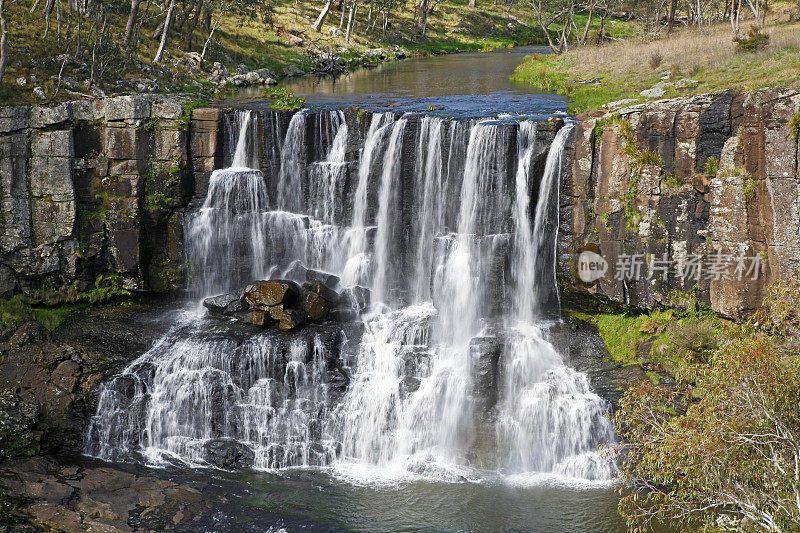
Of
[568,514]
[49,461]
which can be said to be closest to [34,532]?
[49,461]

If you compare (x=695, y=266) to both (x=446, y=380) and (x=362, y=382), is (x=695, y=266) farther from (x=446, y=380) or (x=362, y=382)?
(x=362, y=382)

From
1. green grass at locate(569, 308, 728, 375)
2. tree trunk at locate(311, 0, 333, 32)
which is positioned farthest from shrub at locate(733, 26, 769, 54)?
tree trunk at locate(311, 0, 333, 32)

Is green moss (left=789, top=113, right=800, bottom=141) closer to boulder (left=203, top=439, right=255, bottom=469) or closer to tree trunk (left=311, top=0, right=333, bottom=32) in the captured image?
boulder (left=203, top=439, right=255, bottom=469)

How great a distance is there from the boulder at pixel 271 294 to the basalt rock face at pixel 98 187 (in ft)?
16.7

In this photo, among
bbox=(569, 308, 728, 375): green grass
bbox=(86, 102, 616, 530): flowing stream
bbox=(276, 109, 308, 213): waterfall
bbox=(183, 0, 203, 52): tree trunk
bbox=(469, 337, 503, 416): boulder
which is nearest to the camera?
bbox=(86, 102, 616, 530): flowing stream

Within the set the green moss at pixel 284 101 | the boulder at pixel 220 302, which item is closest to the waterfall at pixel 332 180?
the green moss at pixel 284 101

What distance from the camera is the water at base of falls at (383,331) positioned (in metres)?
22.5

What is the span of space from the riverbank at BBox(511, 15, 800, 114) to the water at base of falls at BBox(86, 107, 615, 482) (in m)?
6.56

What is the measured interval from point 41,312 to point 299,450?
38.7 ft

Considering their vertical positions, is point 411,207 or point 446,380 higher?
point 411,207

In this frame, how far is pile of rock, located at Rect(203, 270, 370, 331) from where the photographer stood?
25.4 meters

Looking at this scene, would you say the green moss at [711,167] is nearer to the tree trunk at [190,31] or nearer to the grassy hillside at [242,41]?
the grassy hillside at [242,41]

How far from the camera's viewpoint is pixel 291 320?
24984mm

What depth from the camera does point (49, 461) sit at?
21.5 meters
